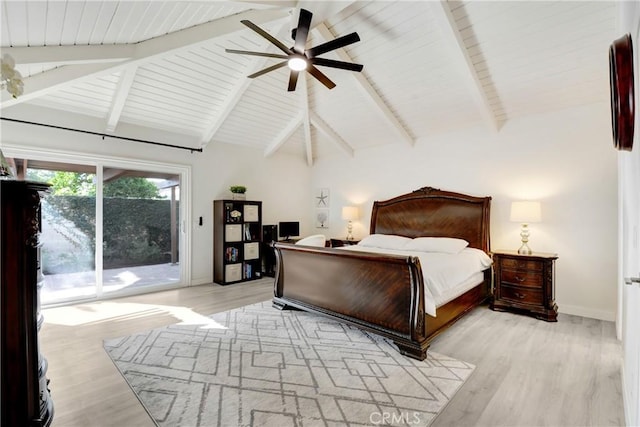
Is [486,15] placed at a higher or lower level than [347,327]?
higher

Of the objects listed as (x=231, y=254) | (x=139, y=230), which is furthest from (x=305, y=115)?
(x=139, y=230)

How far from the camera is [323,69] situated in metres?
4.06

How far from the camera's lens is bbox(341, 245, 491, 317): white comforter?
2.65 meters

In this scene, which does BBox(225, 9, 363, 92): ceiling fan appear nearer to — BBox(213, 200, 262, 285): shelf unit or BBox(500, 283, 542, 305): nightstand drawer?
BBox(213, 200, 262, 285): shelf unit

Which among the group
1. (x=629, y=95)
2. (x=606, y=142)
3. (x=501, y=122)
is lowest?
(x=629, y=95)

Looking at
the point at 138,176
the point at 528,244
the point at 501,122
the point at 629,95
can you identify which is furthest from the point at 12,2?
the point at 528,244

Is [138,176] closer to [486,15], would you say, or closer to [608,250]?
[486,15]

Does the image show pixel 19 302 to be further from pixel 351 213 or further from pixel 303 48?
pixel 351 213

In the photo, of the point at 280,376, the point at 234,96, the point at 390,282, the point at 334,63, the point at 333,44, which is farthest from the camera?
the point at 234,96

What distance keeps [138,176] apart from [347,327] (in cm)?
388

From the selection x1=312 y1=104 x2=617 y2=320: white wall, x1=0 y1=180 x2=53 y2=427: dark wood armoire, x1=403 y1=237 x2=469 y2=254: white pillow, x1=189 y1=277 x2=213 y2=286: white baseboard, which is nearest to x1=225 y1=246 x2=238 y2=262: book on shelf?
x1=189 y1=277 x2=213 y2=286: white baseboard

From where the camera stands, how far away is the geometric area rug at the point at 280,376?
1824 millimetres

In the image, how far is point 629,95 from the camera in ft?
4.06

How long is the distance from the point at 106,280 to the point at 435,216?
199 inches
